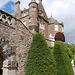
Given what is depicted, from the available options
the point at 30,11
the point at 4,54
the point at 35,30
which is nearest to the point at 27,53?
the point at 4,54

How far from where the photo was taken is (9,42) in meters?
6.17

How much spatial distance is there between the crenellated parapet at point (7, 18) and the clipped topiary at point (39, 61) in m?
2.11

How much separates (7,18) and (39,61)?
3.43m

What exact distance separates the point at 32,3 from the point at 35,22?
445 cm

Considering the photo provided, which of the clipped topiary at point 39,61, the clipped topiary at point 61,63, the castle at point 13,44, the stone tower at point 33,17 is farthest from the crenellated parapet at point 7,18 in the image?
the stone tower at point 33,17

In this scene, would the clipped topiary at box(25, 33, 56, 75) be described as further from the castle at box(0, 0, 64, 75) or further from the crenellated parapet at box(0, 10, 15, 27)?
the crenellated parapet at box(0, 10, 15, 27)

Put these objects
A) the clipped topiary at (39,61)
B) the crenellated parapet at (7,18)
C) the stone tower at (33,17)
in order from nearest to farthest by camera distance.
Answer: the crenellated parapet at (7,18) → the clipped topiary at (39,61) → the stone tower at (33,17)

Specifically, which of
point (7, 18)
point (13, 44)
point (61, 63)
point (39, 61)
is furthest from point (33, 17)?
point (39, 61)

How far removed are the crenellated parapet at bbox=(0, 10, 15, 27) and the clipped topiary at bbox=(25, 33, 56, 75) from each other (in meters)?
2.11

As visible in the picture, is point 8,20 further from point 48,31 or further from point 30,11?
point 48,31

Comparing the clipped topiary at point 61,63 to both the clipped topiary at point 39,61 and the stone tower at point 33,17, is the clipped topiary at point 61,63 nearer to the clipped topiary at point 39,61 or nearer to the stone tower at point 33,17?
the clipped topiary at point 39,61

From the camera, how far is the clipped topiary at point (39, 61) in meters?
6.61

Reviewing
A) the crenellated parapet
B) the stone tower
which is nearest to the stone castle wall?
the crenellated parapet

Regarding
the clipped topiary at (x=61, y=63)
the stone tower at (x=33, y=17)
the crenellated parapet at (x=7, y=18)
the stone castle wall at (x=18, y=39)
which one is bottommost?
the clipped topiary at (x=61, y=63)
